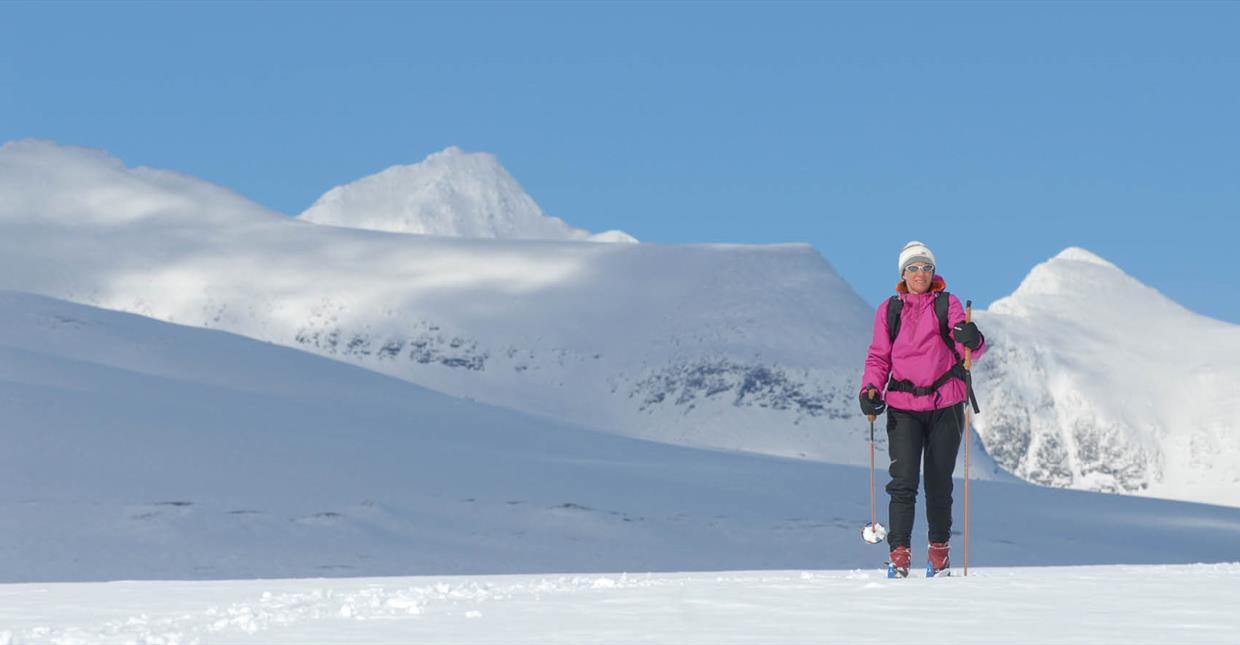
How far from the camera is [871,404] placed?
442 inches

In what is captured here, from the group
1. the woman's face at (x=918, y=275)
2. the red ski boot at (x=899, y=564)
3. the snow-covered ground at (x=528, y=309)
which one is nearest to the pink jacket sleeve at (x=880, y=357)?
the woman's face at (x=918, y=275)

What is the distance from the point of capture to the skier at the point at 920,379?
11172 mm

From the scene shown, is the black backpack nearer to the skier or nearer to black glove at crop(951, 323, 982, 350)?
the skier

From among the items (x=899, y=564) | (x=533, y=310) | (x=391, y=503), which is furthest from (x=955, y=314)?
(x=533, y=310)

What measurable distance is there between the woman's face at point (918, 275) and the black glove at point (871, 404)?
71 centimetres

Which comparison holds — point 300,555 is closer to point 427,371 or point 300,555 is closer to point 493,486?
point 493,486

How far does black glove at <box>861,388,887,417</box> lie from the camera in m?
11.1

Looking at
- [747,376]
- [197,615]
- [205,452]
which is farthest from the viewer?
[747,376]

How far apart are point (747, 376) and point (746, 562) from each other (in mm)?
100271

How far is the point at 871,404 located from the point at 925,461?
60 cm

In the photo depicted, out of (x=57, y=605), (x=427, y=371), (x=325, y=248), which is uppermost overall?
(x=325, y=248)

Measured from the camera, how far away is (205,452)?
31.3 metres

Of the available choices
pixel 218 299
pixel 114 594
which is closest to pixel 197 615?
pixel 114 594

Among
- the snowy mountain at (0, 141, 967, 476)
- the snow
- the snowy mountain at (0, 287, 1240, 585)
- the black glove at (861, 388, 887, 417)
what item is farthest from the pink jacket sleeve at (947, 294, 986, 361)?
the snowy mountain at (0, 141, 967, 476)
